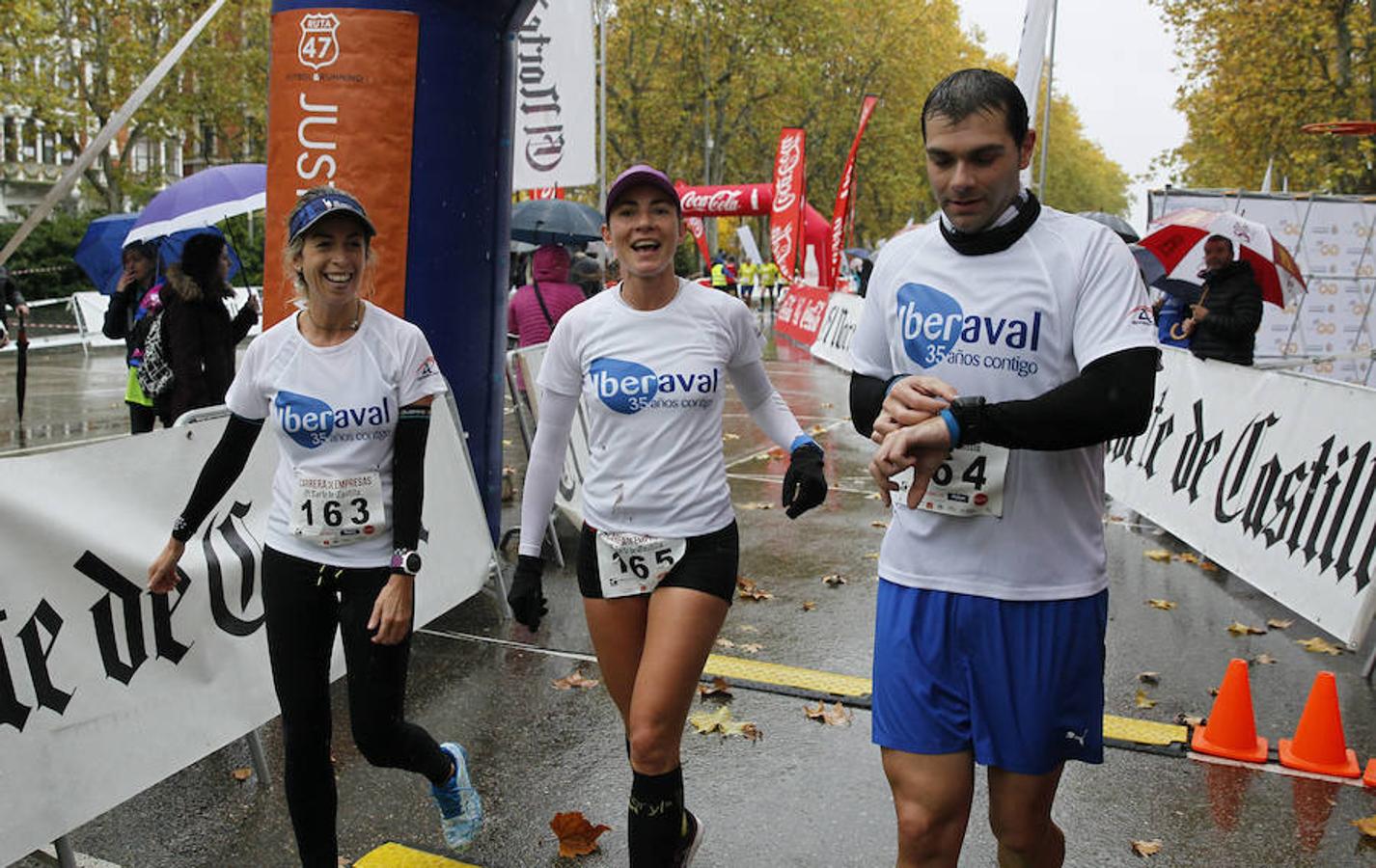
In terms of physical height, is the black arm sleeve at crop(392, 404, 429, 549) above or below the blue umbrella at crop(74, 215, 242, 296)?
above

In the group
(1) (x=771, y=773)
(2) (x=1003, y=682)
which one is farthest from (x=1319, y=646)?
(2) (x=1003, y=682)

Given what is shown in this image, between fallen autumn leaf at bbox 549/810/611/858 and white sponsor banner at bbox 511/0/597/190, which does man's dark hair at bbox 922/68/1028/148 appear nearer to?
fallen autumn leaf at bbox 549/810/611/858

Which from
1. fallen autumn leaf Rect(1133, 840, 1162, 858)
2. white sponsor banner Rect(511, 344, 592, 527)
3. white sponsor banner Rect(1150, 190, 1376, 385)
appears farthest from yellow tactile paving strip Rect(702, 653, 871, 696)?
white sponsor banner Rect(1150, 190, 1376, 385)

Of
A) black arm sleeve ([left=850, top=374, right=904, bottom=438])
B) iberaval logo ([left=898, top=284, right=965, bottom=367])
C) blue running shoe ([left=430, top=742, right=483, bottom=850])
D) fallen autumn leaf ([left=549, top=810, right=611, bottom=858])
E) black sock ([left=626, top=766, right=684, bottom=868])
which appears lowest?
fallen autumn leaf ([left=549, top=810, right=611, bottom=858])

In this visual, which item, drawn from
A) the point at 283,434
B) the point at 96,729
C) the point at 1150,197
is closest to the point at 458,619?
the point at 96,729

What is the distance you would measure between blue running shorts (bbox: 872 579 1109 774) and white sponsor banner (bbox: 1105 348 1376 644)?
3.83 metres

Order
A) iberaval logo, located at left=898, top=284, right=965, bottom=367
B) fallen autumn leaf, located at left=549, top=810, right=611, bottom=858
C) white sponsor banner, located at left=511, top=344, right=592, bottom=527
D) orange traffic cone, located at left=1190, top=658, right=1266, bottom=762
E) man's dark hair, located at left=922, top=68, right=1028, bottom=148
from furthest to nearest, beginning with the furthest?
white sponsor banner, located at left=511, top=344, right=592, bottom=527, orange traffic cone, located at left=1190, top=658, right=1266, bottom=762, fallen autumn leaf, located at left=549, top=810, right=611, bottom=858, iberaval logo, located at left=898, top=284, right=965, bottom=367, man's dark hair, located at left=922, top=68, right=1028, bottom=148

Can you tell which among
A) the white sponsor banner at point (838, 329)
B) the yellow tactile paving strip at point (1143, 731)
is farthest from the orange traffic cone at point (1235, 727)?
the white sponsor banner at point (838, 329)

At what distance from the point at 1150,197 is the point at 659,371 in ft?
54.6

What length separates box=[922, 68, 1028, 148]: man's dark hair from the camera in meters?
2.60

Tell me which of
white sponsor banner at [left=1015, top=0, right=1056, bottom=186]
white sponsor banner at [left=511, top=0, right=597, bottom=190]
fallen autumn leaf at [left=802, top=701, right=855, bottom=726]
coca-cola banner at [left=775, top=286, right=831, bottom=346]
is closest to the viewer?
fallen autumn leaf at [left=802, top=701, right=855, bottom=726]

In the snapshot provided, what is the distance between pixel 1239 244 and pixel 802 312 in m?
17.9

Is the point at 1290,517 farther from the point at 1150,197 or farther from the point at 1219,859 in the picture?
the point at 1150,197

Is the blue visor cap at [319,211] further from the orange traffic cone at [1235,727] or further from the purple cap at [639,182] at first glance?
the orange traffic cone at [1235,727]
